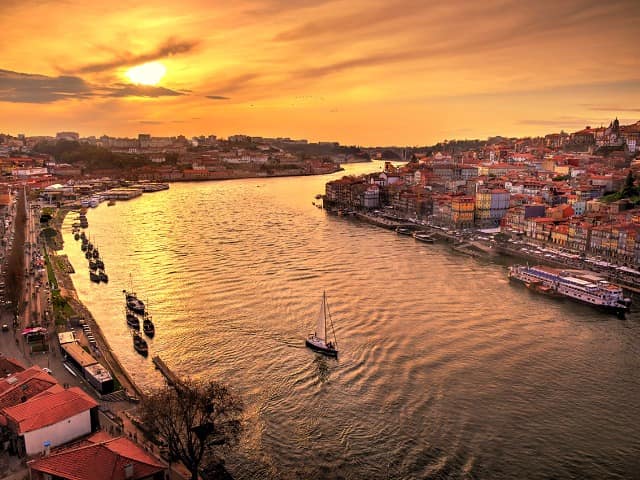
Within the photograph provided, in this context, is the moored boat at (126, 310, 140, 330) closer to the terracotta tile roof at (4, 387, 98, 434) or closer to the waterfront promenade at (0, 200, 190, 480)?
the waterfront promenade at (0, 200, 190, 480)

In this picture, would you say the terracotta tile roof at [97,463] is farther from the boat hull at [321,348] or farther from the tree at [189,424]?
the boat hull at [321,348]

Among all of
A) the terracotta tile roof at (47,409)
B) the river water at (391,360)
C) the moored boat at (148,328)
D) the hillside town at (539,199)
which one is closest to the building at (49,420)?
the terracotta tile roof at (47,409)

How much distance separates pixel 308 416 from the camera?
7.44 m

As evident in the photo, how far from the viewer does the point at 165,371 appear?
8.57m

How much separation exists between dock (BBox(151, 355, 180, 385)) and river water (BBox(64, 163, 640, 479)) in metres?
0.12

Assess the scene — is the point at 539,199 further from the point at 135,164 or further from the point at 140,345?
the point at 135,164

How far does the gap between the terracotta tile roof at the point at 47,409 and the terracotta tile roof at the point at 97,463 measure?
2.43ft

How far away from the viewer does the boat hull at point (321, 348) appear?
926 cm

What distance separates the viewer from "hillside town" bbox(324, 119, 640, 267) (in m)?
17.3

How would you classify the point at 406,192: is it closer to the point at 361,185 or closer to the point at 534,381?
the point at 361,185

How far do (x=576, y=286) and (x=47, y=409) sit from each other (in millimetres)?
11588

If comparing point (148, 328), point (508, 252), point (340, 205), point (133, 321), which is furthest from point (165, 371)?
point (340, 205)

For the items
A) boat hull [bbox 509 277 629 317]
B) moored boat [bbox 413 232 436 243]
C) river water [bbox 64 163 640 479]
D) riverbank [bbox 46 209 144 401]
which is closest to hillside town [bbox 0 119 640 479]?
riverbank [bbox 46 209 144 401]

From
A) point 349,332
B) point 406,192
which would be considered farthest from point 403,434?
point 406,192
